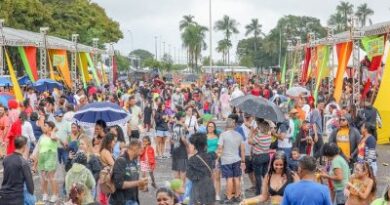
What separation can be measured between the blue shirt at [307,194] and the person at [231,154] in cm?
546

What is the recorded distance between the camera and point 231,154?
1208 cm

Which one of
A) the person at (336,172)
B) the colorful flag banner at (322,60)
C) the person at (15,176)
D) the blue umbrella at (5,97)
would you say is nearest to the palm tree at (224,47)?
the colorful flag banner at (322,60)

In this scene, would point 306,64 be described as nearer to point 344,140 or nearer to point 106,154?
point 344,140

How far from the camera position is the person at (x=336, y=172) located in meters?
9.27

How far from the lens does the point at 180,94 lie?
2633cm

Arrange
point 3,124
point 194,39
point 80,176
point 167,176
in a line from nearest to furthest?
point 80,176 → point 167,176 → point 3,124 → point 194,39

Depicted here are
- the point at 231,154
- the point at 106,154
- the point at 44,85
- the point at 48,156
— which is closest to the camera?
the point at 106,154

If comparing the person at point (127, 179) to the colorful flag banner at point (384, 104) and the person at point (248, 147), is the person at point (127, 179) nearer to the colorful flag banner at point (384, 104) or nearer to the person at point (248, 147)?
the person at point (248, 147)

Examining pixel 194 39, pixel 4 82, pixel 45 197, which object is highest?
pixel 194 39

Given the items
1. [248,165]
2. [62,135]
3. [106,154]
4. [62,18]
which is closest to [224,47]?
[62,18]

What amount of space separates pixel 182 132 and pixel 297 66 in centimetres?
2695

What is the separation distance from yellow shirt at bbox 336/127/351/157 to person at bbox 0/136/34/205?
5.62m

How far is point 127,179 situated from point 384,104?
1395 centimetres

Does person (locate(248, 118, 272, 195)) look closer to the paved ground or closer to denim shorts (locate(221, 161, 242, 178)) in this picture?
denim shorts (locate(221, 161, 242, 178))
